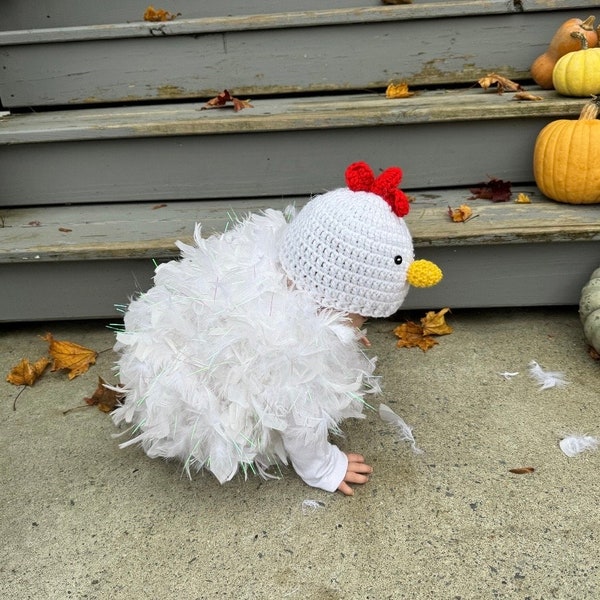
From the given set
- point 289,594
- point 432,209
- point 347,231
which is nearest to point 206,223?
point 432,209

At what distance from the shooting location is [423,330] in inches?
96.0

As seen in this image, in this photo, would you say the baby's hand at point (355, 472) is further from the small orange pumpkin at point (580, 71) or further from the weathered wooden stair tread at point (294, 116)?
the small orange pumpkin at point (580, 71)

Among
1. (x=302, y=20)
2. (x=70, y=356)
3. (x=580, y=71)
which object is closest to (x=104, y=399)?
(x=70, y=356)

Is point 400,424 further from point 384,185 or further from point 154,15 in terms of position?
point 154,15

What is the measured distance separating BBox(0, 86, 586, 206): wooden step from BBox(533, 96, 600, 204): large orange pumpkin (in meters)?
0.12

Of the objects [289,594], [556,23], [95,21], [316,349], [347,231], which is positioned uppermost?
[95,21]

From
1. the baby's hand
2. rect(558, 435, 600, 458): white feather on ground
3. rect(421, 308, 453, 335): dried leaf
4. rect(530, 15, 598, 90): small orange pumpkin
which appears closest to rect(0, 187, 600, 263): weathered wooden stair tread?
rect(421, 308, 453, 335): dried leaf

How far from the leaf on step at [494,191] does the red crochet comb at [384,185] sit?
112 cm

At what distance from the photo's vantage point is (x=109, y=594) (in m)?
1.44

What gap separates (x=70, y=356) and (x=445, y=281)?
1.57 m

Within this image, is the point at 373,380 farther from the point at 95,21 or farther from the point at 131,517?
the point at 95,21

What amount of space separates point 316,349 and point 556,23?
2.21 metres

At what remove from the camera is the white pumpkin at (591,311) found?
212cm

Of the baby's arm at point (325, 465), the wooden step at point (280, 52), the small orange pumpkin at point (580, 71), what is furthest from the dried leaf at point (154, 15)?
the baby's arm at point (325, 465)
